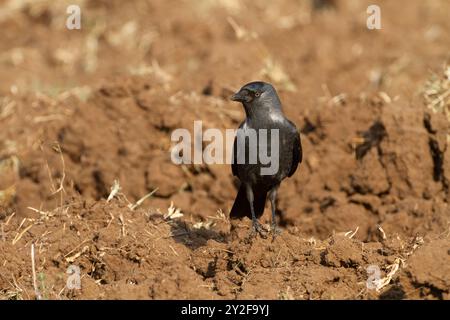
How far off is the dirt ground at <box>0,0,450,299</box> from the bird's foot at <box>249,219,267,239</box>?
3.2 inches

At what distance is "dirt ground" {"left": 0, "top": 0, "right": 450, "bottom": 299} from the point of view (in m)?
6.63

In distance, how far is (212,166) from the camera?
9562 mm

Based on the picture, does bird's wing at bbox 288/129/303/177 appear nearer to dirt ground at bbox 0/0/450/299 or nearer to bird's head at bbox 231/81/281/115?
bird's head at bbox 231/81/281/115

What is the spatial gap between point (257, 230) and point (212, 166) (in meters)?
2.38

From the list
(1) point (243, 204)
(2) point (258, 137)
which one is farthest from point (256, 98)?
(1) point (243, 204)

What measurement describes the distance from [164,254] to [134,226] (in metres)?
0.39

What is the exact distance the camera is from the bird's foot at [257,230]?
705cm

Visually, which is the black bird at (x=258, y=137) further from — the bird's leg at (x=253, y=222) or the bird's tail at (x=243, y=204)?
the bird's tail at (x=243, y=204)

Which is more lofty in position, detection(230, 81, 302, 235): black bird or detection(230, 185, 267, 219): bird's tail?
detection(230, 81, 302, 235): black bird

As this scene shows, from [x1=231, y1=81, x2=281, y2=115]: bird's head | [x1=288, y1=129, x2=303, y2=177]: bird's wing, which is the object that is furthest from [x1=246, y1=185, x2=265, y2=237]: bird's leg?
[x1=231, y1=81, x2=281, y2=115]: bird's head

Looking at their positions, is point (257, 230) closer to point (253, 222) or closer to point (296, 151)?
point (253, 222)

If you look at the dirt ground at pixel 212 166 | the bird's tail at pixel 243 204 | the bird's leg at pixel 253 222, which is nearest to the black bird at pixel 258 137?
the bird's leg at pixel 253 222
